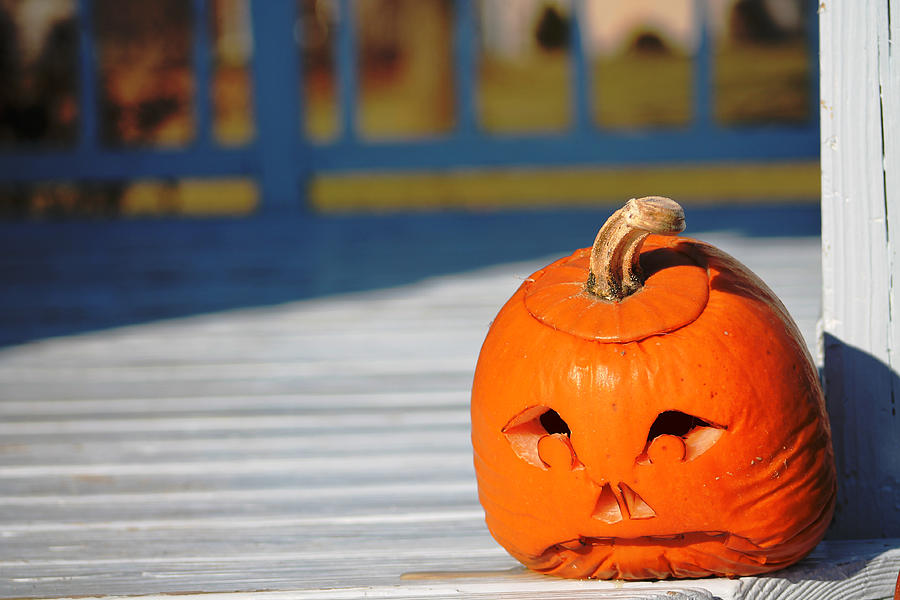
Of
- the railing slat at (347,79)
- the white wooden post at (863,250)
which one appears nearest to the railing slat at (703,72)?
the railing slat at (347,79)

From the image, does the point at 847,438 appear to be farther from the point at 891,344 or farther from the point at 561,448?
the point at 561,448

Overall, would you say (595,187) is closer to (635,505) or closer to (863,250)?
(863,250)

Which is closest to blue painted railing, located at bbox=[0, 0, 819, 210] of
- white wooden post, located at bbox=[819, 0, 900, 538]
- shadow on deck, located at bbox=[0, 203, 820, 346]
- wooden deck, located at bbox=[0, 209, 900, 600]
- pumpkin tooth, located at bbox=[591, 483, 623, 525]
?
shadow on deck, located at bbox=[0, 203, 820, 346]

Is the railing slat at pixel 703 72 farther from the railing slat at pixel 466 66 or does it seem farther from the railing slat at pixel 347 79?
the railing slat at pixel 347 79

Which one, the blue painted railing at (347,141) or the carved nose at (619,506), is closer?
the carved nose at (619,506)

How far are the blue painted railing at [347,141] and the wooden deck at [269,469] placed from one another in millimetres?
2308

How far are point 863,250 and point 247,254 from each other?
128 inches

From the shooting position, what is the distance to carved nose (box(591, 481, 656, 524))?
121cm

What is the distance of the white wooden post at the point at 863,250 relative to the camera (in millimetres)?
1321

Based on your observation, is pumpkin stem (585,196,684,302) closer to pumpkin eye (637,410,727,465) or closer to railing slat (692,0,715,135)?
pumpkin eye (637,410,727,465)

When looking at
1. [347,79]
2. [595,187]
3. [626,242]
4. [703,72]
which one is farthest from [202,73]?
[626,242]

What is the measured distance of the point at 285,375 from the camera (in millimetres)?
2441

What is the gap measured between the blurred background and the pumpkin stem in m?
3.45

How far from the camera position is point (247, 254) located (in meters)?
4.29
